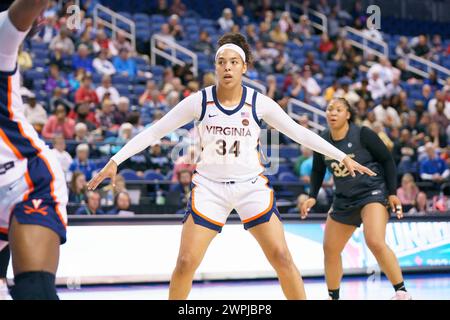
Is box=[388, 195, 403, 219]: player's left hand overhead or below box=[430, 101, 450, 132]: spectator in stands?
below

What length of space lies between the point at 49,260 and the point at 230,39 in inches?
110

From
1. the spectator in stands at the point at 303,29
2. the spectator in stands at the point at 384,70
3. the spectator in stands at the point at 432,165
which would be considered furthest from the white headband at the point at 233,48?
the spectator in stands at the point at 303,29

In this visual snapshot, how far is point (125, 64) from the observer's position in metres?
16.5

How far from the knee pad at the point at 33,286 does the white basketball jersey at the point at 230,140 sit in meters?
2.20

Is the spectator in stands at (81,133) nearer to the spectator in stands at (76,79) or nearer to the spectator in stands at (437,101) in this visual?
the spectator in stands at (76,79)

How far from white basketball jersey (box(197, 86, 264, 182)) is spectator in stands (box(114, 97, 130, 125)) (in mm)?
8599

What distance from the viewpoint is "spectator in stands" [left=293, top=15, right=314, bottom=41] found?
20.9m

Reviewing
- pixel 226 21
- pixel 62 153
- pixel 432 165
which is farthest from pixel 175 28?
pixel 62 153

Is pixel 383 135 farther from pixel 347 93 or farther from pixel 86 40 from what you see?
pixel 86 40

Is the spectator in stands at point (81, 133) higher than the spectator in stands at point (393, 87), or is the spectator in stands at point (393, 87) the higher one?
the spectator in stands at point (393, 87)

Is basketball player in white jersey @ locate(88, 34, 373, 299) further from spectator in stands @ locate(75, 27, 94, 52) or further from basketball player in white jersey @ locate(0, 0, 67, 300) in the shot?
spectator in stands @ locate(75, 27, 94, 52)

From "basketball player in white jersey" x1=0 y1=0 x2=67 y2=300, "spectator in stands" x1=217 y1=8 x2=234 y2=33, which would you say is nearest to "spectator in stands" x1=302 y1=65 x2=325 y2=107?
"spectator in stands" x1=217 y1=8 x2=234 y2=33

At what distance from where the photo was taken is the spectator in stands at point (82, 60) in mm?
15562
